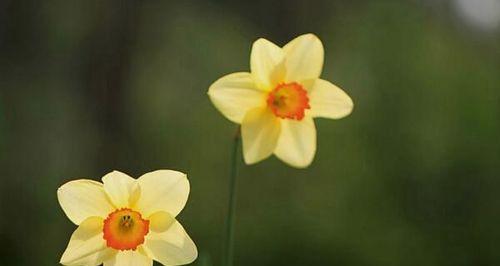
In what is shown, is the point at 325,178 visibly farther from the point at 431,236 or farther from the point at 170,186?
the point at 170,186

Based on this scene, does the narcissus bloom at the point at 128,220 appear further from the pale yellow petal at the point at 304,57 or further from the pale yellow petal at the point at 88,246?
the pale yellow petal at the point at 304,57

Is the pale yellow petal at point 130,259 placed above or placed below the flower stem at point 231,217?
below

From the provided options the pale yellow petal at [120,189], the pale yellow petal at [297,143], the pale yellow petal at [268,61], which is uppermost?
the pale yellow petal at [268,61]

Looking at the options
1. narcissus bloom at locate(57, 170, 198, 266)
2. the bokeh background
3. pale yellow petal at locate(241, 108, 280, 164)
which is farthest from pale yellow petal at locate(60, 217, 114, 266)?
the bokeh background

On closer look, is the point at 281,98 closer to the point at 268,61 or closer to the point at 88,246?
the point at 268,61

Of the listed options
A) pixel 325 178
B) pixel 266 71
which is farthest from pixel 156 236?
pixel 325 178

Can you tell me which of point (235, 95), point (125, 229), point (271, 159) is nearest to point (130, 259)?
point (125, 229)

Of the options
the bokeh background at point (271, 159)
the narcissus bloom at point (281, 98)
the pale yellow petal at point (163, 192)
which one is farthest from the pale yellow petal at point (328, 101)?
the bokeh background at point (271, 159)
